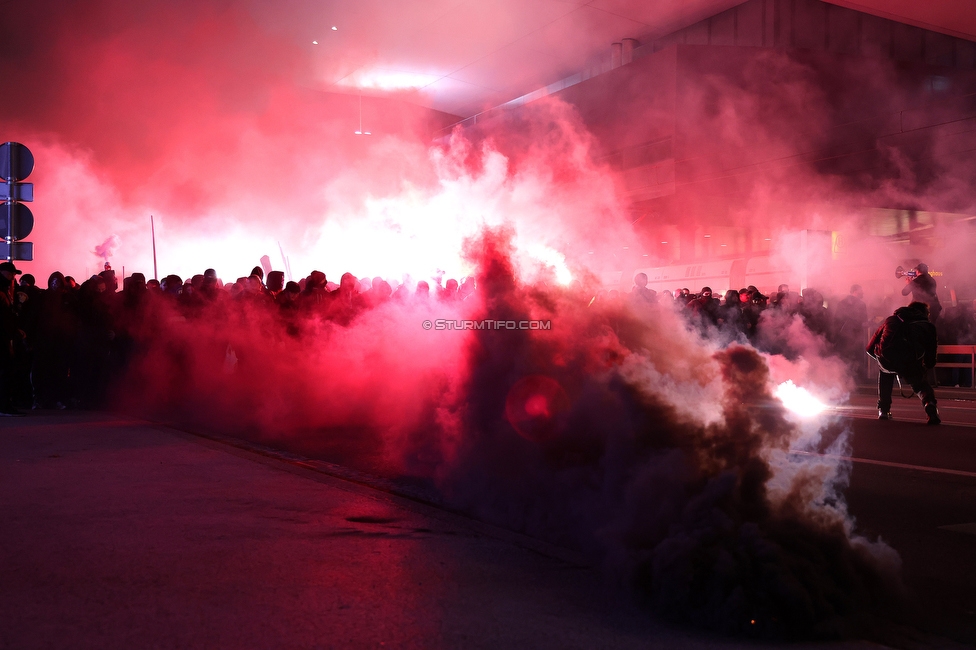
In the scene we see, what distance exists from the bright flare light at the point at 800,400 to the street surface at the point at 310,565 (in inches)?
101

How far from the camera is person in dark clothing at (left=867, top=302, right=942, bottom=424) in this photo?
8.47m

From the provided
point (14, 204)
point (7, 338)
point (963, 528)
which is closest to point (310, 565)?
point (963, 528)

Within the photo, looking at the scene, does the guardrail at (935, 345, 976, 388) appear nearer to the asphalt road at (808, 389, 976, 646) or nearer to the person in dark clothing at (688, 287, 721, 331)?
the person in dark clothing at (688, 287, 721, 331)

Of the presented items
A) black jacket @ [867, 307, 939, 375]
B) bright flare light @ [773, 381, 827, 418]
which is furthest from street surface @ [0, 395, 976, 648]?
black jacket @ [867, 307, 939, 375]

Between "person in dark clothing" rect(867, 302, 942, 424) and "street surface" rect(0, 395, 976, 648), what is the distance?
2852 millimetres

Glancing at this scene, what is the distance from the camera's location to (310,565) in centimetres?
350

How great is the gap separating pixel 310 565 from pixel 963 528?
3263 mm

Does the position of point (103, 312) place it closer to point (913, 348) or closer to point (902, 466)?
point (902, 466)

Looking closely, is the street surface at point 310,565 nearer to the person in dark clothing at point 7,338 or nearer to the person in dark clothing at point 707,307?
the person in dark clothing at point 7,338

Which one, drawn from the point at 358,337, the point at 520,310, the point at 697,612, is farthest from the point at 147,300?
the point at 697,612

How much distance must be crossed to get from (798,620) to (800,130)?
53.5 feet

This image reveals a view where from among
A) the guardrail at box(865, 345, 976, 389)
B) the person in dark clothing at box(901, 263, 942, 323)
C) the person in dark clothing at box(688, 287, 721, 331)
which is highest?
the person in dark clothing at box(901, 263, 942, 323)

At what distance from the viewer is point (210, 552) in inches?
144

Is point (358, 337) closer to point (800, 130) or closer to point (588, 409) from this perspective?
point (588, 409)
